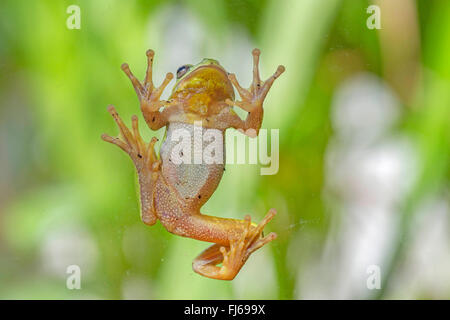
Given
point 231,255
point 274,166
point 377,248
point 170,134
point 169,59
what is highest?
point 169,59

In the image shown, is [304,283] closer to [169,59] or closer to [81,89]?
[169,59]

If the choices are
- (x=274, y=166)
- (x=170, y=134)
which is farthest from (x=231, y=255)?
(x=274, y=166)

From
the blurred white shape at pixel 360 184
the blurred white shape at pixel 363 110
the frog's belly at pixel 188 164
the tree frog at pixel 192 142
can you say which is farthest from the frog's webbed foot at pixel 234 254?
the blurred white shape at pixel 363 110

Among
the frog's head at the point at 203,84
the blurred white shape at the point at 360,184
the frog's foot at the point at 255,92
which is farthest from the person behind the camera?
the blurred white shape at the point at 360,184

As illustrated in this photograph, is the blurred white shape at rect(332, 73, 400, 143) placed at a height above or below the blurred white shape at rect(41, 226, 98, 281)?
above

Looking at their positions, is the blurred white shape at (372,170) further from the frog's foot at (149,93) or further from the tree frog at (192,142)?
the frog's foot at (149,93)

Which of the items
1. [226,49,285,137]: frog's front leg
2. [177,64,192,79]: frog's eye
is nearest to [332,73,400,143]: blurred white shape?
[226,49,285,137]: frog's front leg

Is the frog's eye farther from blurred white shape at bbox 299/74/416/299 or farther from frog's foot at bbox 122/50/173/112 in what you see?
blurred white shape at bbox 299/74/416/299
